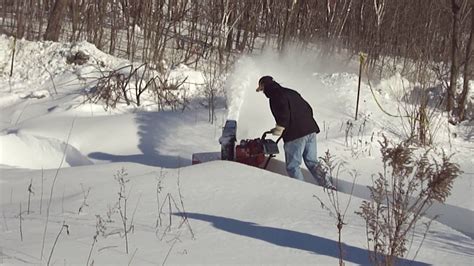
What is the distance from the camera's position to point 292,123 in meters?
8.71

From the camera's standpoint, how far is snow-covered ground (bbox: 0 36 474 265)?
5.18 m

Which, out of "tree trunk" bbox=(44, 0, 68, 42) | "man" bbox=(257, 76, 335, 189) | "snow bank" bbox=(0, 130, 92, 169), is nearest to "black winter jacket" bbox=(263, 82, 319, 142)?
"man" bbox=(257, 76, 335, 189)

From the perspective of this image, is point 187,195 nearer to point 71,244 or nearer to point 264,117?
point 71,244

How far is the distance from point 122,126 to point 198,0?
10.9 m

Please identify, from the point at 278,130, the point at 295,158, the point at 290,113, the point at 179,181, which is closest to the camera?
the point at 179,181

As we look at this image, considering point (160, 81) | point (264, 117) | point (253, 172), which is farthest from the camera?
point (160, 81)

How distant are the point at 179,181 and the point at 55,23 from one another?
12660 mm

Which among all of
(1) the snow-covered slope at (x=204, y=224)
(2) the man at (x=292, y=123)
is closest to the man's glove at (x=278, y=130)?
(2) the man at (x=292, y=123)

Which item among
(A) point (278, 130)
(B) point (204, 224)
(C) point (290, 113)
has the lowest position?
(B) point (204, 224)

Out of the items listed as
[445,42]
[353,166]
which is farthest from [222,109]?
[445,42]

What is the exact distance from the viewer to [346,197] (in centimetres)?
730

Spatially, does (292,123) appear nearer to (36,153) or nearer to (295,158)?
(295,158)

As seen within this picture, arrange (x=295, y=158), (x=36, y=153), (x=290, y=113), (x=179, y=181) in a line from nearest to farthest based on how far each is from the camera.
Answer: (x=179, y=181), (x=290, y=113), (x=295, y=158), (x=36, y=153)

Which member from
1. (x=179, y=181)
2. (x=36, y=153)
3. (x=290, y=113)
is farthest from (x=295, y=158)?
(x=36, y=153)
